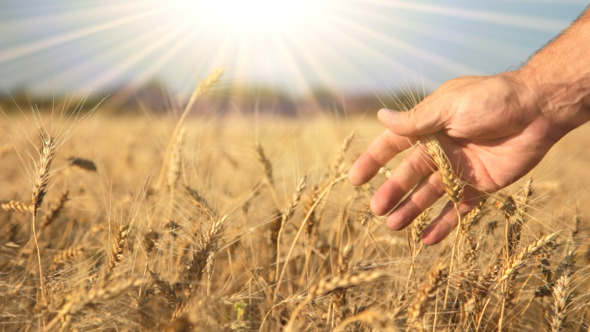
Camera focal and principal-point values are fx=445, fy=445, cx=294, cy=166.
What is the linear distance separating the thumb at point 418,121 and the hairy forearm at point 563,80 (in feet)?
1.30

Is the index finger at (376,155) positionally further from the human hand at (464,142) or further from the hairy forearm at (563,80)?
the hairy forearm at (563,80)

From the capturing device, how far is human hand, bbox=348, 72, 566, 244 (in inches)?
65.7

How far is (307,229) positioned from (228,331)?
599 millimetres

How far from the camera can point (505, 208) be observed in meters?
1.46

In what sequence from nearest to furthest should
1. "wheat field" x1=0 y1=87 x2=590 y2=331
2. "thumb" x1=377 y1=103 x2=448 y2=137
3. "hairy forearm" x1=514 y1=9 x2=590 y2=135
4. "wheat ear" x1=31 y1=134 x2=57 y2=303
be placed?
1. "wheat field" x1=0 y1=87 x2=590 y2=331
2. "wheat ear" x1=31 y1=134 x2=57 y2=303
3. "thumb" x1=377 y1=103 x2=448 y2=137
4. "hairy forearm" x1=514 y1=9 x2=590 y2=135

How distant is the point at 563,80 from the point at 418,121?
0.67m

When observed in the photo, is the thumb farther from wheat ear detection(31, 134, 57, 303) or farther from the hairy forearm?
wheat ear detection(31, 134, 57, 303)

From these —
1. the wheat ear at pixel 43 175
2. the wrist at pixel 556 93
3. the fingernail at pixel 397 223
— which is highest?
the wheat ear at pixel 43 175

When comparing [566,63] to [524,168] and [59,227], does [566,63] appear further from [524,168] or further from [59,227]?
[59,227]

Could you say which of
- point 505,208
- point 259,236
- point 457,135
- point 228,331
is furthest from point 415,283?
point 259,236

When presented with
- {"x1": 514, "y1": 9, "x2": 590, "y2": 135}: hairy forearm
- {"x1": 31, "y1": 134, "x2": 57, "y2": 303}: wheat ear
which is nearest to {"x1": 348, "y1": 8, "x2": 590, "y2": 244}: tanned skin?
{"x1": 514, "y1": 9, "x2": 590, "y2": 135}: hairy forearm

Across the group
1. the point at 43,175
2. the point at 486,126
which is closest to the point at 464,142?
the point at 486,126

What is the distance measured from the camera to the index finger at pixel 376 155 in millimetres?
1900

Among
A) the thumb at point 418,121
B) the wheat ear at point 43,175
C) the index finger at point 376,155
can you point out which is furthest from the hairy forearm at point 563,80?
the wheat ear at point 43,175
